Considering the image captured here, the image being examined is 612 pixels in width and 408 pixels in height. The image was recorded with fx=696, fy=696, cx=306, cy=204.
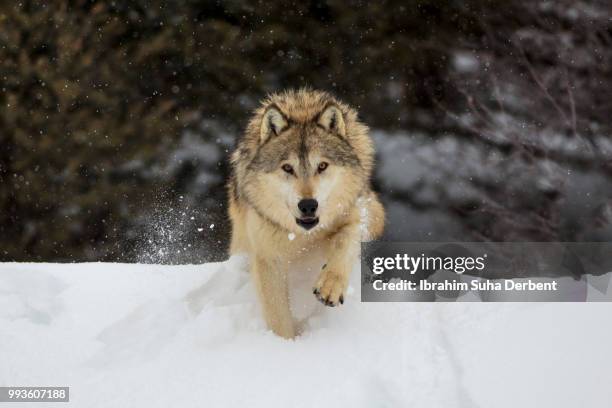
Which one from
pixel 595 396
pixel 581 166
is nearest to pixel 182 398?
pixel 595 396

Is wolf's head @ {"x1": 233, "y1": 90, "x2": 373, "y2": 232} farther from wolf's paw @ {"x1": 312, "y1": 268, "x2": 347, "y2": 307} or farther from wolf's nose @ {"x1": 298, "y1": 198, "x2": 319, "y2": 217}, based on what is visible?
wolf's paw @ {"x1": 312, "y1": 268, "x2": 347, "y2": 307}

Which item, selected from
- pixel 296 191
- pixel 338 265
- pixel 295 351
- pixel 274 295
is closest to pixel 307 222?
pixel 296 191

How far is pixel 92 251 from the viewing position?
1106 cm

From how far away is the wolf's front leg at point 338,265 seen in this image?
4223 mm

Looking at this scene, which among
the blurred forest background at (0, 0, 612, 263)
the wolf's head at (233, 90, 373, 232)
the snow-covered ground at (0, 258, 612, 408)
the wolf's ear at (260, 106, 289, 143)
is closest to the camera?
the snow-covered ground at (0, 258, 612, 408)

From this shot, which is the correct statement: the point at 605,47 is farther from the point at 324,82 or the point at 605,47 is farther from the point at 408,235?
the point at 324,82

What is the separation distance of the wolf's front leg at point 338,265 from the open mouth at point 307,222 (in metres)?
0.29

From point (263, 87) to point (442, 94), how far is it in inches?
109

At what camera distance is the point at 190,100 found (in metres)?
11.2

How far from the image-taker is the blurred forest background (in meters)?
10.2

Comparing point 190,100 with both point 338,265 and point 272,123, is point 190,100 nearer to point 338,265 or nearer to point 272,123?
point 272,123

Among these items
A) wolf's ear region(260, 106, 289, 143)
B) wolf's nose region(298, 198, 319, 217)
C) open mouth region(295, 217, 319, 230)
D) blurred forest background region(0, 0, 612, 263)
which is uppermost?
blurred forest background region(0, 0, 612, 263)

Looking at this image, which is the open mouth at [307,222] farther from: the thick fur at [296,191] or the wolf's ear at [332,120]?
the wolf's ear at [332,120]

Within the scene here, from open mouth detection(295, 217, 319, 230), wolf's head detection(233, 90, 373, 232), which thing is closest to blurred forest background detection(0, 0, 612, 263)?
wolf's head detection(233, 90, 373, 232)
